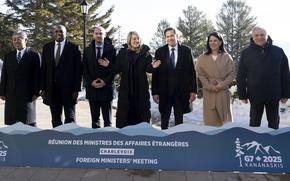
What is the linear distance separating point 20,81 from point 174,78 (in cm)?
234

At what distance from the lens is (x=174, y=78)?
606cm

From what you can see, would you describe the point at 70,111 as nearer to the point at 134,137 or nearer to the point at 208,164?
the point at 134,137

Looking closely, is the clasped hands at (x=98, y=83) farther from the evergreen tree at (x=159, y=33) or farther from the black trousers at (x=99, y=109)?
the evergreen tree at (x=159, y=33)

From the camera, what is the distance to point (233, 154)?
5016 millimetres

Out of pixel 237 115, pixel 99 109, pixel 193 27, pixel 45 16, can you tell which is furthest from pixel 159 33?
pixel 99 109

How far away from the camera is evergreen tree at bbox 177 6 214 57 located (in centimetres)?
4556

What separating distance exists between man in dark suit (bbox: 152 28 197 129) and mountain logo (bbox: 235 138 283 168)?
55.0 inches

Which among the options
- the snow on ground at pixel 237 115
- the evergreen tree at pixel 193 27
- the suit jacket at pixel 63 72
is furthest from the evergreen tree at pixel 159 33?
the suit jacket at pixel 63 72

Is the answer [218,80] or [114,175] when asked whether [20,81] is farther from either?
[218,80]

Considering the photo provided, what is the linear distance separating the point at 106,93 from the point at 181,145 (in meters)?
1.67

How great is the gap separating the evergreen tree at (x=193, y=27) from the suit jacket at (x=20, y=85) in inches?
1555

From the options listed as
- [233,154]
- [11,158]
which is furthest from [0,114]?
[233,154]

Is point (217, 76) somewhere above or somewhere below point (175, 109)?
above

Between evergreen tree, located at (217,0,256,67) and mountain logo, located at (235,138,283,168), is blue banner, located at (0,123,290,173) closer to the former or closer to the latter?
mountain logo, located at (235,138,283,168)
